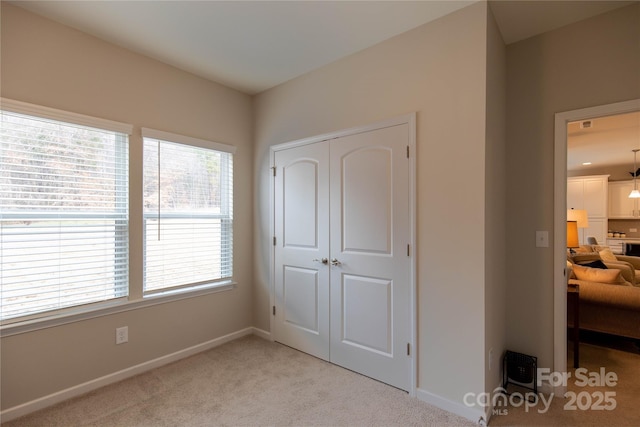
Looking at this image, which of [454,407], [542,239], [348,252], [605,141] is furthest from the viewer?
[605,141]

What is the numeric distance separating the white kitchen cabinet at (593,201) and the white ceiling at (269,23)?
704 cm

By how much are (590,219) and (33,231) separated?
393 inches

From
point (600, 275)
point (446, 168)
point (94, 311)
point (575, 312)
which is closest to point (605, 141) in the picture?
point (600, 275)

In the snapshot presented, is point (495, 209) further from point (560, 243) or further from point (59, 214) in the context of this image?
point (59, 214)

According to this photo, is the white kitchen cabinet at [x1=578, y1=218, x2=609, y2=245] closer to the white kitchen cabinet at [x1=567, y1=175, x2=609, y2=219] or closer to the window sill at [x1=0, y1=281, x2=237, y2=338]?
the white kitchen cabinet at [x1=567, y1=175, x2=609, y2=219]

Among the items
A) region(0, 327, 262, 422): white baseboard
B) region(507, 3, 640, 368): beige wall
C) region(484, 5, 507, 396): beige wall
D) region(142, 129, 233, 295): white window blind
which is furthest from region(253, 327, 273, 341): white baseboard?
region(507, 3, 640, 368): beige wall

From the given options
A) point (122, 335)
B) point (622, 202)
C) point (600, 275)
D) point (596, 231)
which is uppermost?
point (622, 202)

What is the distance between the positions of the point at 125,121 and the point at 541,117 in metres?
3.33

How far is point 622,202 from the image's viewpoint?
737 cm

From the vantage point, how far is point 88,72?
238 centimetres

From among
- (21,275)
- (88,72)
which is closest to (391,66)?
(88,72)

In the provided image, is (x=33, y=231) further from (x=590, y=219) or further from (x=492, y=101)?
(x=590, y=219)

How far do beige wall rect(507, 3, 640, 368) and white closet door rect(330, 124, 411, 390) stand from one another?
915 mm

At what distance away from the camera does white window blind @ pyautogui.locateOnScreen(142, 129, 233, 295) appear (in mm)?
2738
